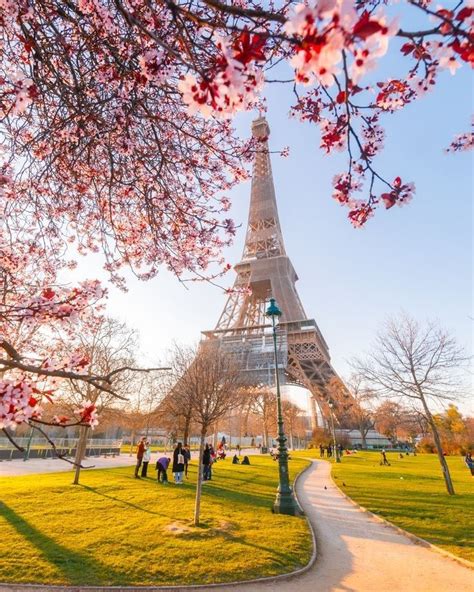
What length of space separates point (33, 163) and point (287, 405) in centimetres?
5342

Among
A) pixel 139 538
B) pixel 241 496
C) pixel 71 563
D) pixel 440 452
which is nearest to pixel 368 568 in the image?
pixel 139 538

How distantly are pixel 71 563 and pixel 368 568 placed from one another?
523cm

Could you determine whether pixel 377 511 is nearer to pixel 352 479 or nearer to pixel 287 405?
pixel 352 479

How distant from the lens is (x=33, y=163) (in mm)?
5562

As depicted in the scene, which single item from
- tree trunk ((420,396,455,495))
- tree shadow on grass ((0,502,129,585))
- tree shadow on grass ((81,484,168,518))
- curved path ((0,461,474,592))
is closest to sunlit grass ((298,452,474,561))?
tree trunk ((420,396,455,495))

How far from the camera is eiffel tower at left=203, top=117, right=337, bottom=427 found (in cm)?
3825

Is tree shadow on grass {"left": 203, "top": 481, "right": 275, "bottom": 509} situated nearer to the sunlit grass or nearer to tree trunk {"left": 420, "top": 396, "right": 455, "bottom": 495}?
the sunlit grass

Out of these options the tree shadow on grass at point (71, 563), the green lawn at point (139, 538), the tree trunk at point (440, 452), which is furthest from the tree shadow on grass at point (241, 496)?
the tree trunk at point (440, 452)

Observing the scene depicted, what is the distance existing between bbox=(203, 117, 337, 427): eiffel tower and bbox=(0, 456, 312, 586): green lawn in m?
22.1

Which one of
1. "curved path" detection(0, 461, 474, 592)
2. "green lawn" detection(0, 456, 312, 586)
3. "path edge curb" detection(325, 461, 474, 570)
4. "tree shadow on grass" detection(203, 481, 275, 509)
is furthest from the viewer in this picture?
"tree shadow on grass" detection(203, 481, 275, 509)

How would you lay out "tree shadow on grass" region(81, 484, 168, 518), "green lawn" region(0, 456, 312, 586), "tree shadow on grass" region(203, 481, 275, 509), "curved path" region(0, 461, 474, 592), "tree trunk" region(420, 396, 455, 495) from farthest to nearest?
"tree trunk" region(420, 396, 455, 495)
"tree shadow on grass" region(203, 481, 275, 509)
"tree shadow on grass" region(81, 484, 168, 518)
"green lawn" region(0, 456, 312, 586)
"curved path" region(0, 461, 474, 592)

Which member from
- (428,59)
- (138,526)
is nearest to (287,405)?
(138,526)

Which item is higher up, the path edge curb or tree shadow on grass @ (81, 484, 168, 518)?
tree shadow on grass @ (81, 484, 168, 518)

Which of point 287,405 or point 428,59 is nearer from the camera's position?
point 428,59
